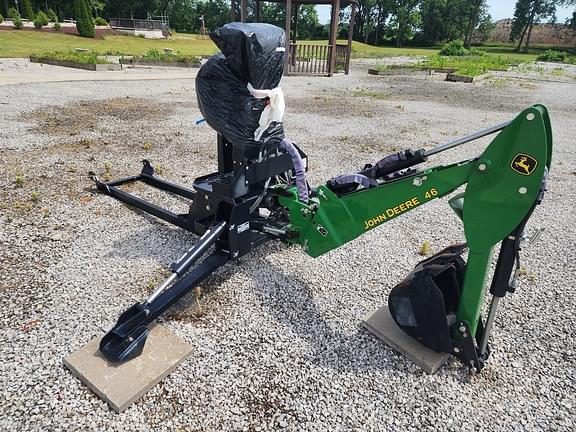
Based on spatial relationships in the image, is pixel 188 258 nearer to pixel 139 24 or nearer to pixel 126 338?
pixel 126 338

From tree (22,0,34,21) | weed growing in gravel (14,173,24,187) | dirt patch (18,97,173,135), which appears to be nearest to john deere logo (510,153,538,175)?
weed growing in gravel (14,173,24,187)

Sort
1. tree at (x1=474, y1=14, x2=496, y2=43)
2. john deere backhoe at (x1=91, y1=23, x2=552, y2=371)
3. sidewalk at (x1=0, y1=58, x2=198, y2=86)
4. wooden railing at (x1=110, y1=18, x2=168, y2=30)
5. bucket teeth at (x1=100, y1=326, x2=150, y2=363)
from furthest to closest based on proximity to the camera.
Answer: tree at (x1=474, y1=14, x2=496, y2=43)
wooden railing at (x1=110, y1=18, x2=168, y2=30)
sidewalk at (x1=0, y1=58, x2=198, y2=86)
bucket teeth at (x1=100, y1=326, x2=150, y2=363)
john deere backhoe at (x1=91, y1=23, x2=552, y2=371)

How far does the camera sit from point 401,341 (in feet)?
8.79

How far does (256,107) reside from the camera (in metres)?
3.10

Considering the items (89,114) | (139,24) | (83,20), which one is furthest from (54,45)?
(139,24)

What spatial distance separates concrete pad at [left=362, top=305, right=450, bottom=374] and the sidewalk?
13262 millimetres

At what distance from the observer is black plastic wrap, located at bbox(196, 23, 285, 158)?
284cm

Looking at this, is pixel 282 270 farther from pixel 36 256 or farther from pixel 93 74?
pixel 93 74

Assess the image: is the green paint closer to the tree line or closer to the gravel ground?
the gravel ground

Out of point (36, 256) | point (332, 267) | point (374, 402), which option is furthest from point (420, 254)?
point (36, 256)

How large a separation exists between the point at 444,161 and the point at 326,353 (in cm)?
526

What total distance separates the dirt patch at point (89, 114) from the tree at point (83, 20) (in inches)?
1126

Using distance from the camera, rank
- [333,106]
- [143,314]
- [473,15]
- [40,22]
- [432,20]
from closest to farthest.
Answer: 1. [143,314]
2. [333,106]
3. [40,22]
4. [473,15]
5. [432,20]

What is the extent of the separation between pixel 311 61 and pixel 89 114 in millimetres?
12765
